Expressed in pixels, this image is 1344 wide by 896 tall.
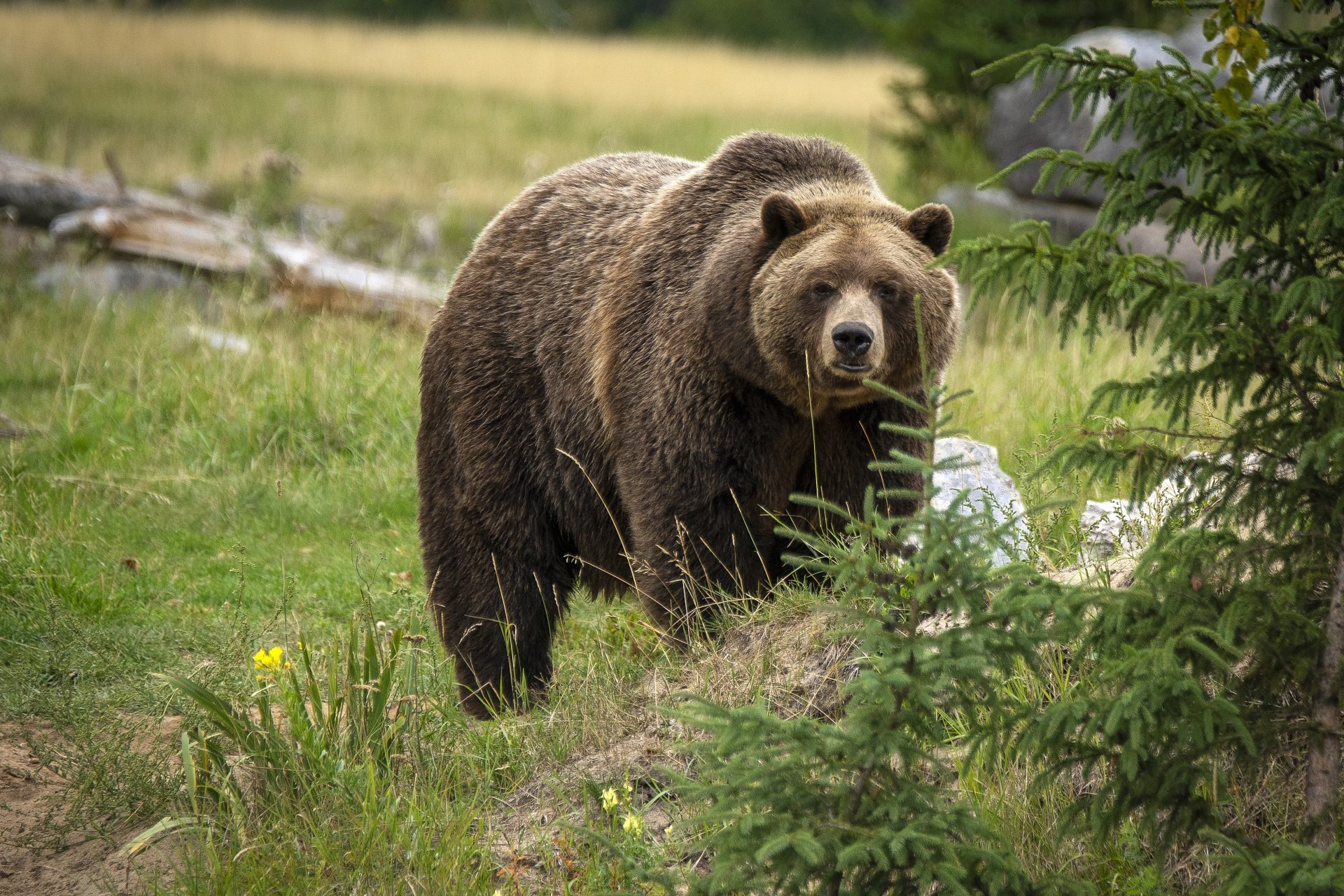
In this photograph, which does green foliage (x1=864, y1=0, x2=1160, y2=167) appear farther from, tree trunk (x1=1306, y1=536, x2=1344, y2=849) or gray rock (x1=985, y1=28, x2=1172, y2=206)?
tree trunk (x1=1306, y1=536, x2=1344, y2=849)

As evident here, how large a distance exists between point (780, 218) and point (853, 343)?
0.67 metres

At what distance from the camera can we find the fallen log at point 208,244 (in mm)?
9586

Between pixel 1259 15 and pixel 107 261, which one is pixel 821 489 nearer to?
pixel 1259 15

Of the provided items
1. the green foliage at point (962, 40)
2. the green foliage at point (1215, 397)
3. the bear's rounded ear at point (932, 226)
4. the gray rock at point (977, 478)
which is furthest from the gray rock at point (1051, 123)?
the green foliage at point (1215, 397)

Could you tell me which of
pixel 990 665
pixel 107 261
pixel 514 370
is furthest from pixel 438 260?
pixel 990 665

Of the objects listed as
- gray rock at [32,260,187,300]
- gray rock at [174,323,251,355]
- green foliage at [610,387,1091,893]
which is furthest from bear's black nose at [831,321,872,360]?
gray rock at [32,260,187,300]

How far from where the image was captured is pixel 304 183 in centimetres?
1608

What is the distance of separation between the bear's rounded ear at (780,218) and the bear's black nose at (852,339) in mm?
602

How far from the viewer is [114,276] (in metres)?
10.7

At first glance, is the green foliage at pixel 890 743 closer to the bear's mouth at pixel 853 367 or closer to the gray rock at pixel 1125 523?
the gray rock at pixel 1125 523

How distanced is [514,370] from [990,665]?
3056 mm

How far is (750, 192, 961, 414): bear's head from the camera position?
4312mm

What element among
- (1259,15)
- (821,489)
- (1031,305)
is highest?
(1259,15)

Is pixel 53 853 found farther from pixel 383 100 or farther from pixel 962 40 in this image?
pixel 383 100
